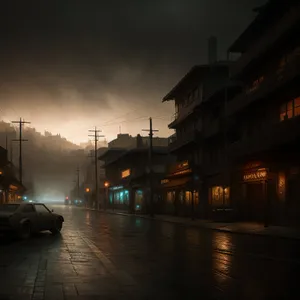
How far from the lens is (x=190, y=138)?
43406 millimetres

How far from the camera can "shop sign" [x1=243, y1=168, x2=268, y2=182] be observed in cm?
2966

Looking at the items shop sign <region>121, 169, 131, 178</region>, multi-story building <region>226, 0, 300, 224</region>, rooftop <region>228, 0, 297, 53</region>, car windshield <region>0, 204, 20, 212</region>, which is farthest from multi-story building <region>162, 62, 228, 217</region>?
shop sign <region>121, 169, 131, 178</region>

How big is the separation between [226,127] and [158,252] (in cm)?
2280

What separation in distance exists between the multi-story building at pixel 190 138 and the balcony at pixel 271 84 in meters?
6.08

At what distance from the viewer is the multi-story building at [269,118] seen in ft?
88.4

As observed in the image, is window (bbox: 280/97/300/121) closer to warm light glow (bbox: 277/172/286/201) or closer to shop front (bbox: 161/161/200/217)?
warm light glow (bbox: 277/172/286/201)

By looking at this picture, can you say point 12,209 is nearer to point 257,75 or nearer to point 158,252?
point 158,252

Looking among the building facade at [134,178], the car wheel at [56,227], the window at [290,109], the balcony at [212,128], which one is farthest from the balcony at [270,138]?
the building facade at [134,178]

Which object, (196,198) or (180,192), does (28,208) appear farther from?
(180,192)

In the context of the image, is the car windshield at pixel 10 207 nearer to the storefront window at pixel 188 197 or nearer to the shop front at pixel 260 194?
the shop front at pixel 260 194

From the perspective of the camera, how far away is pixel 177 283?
927 cm

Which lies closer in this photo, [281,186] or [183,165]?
[281,186]

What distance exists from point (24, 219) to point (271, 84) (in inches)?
665

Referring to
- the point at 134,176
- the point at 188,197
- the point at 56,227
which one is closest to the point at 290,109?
the point at 56,227
